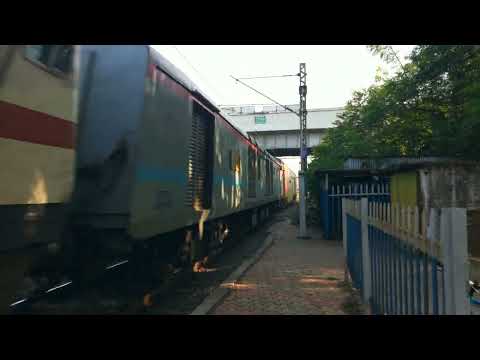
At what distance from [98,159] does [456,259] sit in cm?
358

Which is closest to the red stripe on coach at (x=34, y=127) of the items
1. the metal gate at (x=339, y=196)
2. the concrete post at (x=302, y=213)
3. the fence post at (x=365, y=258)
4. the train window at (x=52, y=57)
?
the train window at (x=52, y=57)

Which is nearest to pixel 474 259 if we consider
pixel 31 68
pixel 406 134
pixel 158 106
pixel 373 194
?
pixel 373 194

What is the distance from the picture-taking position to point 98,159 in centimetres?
419

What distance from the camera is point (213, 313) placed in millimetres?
4684

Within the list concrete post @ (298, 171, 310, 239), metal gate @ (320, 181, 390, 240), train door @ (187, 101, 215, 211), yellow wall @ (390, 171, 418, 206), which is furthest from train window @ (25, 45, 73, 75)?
concrete post @ (298, 171, 310, 239)

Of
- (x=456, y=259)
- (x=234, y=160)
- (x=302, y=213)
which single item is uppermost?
(x=234, y=160)

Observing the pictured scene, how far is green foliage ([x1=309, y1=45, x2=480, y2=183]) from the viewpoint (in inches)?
446

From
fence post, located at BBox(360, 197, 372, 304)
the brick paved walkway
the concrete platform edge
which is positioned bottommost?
the brick paved walkway

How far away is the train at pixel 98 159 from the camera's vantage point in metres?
2.88

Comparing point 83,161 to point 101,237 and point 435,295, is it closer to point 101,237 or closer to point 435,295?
point 101,237

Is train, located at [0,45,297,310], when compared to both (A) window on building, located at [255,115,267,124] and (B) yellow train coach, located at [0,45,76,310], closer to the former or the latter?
(B) yellow train coach, located at [0,45,76,310]

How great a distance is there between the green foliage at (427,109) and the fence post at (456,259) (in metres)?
9.80

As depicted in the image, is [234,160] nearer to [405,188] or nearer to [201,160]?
[201,160]

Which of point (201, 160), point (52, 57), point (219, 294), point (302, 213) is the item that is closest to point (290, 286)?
point (219, 294)
